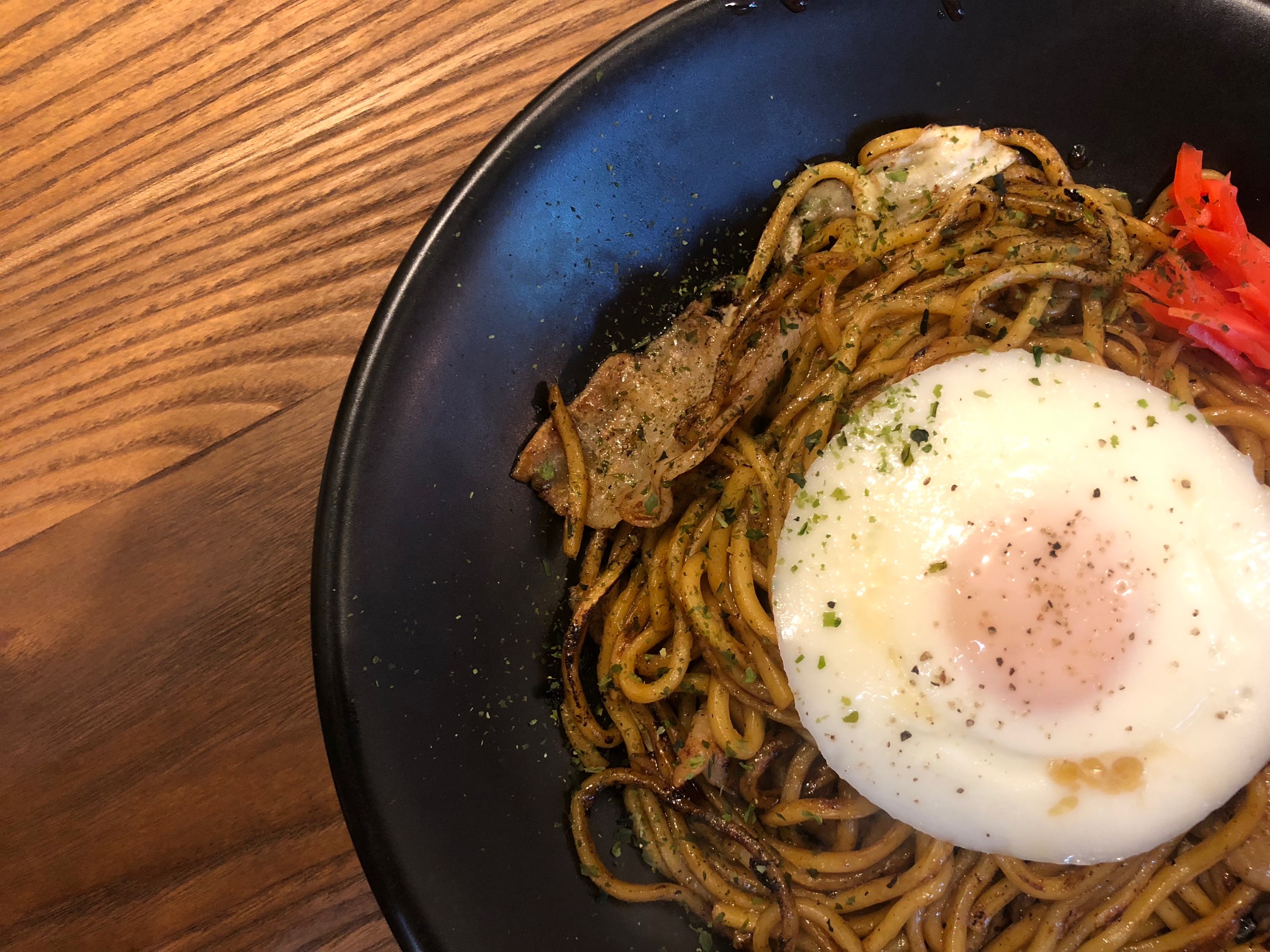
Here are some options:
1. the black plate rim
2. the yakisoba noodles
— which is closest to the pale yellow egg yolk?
the yakisoba noodles

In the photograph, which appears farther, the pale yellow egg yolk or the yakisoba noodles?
the yakisoba noodles

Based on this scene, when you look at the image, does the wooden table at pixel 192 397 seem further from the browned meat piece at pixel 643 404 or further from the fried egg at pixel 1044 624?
the fried egg at pixel 1044 624

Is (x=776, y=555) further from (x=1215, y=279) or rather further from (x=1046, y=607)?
(x=1215, y=279)

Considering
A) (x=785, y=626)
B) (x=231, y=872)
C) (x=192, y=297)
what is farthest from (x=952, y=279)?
(x=231, y=872)

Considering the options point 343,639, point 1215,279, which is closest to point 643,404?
point 343,639

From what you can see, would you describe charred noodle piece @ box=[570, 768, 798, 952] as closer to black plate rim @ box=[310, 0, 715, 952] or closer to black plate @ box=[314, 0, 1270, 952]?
black plate @ box=[314, 0, 1270, 952]
